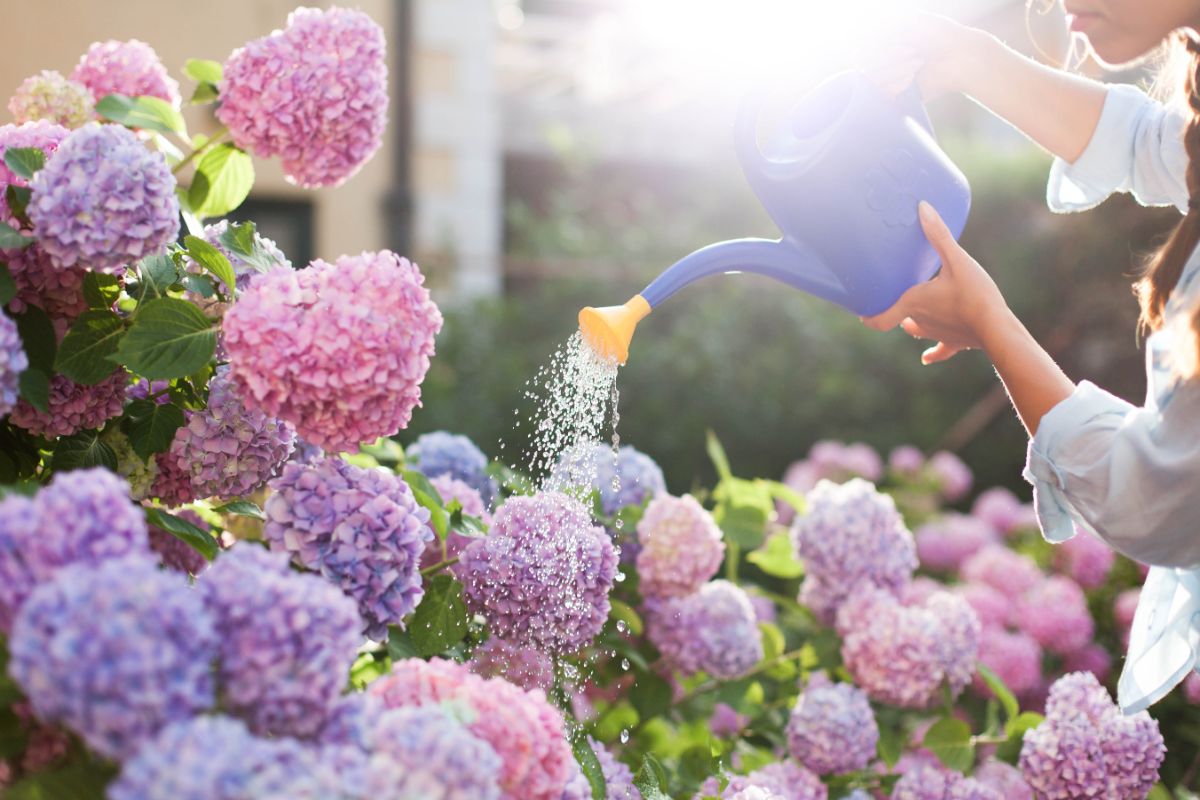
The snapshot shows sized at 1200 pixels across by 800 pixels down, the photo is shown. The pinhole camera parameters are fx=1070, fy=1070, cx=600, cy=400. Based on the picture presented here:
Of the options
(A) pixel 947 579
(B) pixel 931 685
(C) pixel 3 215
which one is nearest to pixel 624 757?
(B) pixel 931 685

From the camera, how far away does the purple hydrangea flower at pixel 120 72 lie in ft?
4.28

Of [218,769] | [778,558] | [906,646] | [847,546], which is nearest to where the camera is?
[218,769]

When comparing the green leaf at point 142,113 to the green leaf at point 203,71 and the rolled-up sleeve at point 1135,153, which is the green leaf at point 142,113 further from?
the rolled-up sleeve at point 1135,153

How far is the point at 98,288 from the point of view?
0.97 meters

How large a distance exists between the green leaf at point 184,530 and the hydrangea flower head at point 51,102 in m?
0.54

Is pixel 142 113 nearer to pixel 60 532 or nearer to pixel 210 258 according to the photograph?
pixel 210 258

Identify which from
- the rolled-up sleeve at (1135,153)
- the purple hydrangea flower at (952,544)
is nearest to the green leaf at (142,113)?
the rolled-up sleeve at (1135,153)

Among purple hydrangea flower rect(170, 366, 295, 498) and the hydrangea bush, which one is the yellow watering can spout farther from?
purple hydrangea flower rect(170, 366, 295, 498)

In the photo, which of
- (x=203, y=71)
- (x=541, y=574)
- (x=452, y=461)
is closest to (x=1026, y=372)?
(x=541, y=574)

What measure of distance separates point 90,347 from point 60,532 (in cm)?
33

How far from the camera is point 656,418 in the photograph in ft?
16.4

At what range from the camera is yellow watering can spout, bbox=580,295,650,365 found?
3.60ft

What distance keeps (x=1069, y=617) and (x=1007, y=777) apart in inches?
31.9

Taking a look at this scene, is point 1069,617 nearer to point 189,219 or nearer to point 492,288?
point 189,219
